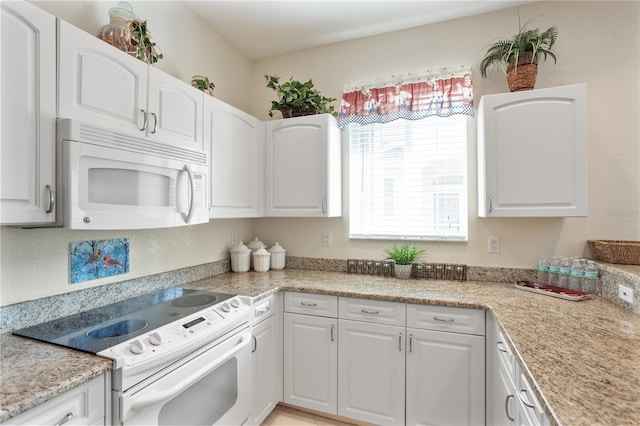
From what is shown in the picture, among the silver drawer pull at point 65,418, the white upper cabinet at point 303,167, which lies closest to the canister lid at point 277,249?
the white upper cabinet at point 303,167

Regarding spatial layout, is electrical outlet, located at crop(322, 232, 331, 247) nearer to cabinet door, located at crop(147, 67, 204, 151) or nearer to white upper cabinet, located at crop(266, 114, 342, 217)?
white upper cabinet, located at crop(266, 114, 342, 217)

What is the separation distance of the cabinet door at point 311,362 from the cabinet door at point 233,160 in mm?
849

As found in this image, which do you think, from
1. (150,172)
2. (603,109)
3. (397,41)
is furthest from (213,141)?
(603,109)

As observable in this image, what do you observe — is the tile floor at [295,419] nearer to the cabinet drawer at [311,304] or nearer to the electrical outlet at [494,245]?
the cabinet drawer at [311,304]

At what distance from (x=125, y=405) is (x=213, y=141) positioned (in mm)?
1479

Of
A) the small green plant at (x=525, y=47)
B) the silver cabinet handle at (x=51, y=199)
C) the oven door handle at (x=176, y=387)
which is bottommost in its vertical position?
the oven door handle at (x=176, y=387)

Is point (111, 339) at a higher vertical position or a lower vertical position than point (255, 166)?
lower

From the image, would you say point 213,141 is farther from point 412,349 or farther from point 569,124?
point 569,124

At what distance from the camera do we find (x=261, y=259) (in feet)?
8.46

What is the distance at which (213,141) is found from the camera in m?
2.06

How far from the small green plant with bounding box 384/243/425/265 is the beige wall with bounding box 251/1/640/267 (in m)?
0.11

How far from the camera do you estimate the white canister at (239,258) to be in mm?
2572

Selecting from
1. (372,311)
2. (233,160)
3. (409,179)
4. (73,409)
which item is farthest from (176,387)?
(409,179)

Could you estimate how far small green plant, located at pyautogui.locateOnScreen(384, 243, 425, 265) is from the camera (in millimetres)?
2328
